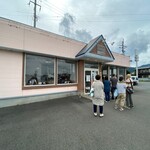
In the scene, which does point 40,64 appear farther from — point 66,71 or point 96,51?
point 96,51

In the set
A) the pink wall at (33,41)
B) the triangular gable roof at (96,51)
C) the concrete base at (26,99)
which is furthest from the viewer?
the triangular gable roof at (96,51)

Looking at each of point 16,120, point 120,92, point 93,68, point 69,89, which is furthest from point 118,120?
point 93,68

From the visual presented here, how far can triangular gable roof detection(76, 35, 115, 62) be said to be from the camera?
924cm

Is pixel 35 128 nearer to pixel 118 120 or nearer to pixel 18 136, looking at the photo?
pixel 18 136

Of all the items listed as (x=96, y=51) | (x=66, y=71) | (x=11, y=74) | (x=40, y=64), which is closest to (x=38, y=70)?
(x=40, y=64)

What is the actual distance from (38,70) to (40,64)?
1.67 ft

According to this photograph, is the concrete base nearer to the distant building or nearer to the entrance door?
the entrance door

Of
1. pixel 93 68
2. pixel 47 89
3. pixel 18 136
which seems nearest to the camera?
pixel 18 136

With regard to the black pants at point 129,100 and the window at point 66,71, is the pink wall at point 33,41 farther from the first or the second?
the black pants at point 129,100

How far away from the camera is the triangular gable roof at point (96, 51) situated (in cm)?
924

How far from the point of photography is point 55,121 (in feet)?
15.3

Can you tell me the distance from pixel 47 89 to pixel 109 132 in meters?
5.93

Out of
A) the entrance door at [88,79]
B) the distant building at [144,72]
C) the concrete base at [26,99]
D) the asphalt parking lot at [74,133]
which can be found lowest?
the asphalt parking lot at [74,133]

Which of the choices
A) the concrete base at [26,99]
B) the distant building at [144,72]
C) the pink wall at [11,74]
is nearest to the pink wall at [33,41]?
the pink wall at [11,74]
